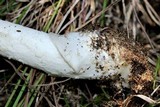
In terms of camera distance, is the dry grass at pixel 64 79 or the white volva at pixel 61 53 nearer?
the white volva at pixel 61 53

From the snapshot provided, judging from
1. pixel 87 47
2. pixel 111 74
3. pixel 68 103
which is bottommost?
pixel 68 103

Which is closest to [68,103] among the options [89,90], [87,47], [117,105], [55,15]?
[89,90]

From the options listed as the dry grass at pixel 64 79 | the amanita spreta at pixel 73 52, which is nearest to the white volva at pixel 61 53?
the amanita spreta at pixel 73 52

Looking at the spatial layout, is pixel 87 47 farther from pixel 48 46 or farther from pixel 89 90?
pixel 89 90

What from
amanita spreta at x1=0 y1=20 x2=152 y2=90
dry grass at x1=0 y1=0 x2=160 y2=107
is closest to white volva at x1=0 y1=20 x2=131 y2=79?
amanita spreta at x1=0 y1=20 x2=152 y2=90

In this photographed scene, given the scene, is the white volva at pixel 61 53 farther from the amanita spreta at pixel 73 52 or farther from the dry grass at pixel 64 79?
the dry grass at pixel 64 79

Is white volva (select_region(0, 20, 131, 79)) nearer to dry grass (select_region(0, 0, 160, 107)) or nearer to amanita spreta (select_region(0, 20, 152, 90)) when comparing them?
amanita spreta (select_region(0, 20, 152, 90))

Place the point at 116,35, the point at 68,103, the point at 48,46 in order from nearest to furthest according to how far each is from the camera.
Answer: the point at 48,46, the point at 116,35, the point at 68,103

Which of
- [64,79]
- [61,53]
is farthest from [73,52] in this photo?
[64,79]

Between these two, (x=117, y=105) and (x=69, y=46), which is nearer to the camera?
(x=69, y=46)
